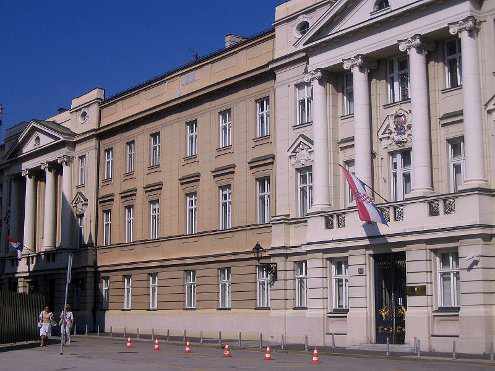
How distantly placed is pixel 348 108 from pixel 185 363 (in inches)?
589

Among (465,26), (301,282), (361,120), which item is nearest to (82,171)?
(301,282)

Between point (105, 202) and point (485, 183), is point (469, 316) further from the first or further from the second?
point (105, 202)

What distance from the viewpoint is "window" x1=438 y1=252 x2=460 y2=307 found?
30.5 m

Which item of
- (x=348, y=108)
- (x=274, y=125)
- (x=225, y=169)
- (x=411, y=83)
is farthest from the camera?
(x=225, y=169)

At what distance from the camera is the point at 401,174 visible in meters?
33.7

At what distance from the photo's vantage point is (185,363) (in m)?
26.0

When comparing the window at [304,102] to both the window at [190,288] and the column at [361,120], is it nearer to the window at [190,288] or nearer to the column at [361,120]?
the column at [361,120]

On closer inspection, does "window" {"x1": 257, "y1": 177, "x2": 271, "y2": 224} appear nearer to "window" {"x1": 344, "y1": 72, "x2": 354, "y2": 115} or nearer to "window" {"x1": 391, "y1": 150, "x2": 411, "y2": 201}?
"window" {"x1": 344, "y1": 72, "x2": 354, "y2": 115}

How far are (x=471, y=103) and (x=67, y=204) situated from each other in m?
32.6

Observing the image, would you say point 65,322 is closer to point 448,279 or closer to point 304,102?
point 304,102

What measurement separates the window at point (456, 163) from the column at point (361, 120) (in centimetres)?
348

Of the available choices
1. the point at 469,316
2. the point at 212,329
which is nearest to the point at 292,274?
the point at 212,329

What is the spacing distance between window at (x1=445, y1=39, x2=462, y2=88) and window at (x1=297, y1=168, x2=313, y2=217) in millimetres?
8049

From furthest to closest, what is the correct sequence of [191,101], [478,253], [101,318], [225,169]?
[101,318] → [191,101] → [225,169] → [478,253]
